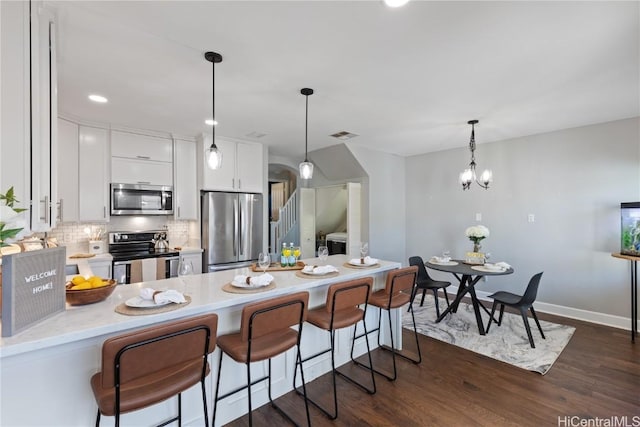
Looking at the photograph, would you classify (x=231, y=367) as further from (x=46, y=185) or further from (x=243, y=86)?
(x=243, y=86)

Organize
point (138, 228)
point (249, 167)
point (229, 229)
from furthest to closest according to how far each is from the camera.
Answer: point (249, 167), point (229, 229), point (138, 228)

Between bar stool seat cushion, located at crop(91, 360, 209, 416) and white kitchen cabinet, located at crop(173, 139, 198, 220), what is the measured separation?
317cm

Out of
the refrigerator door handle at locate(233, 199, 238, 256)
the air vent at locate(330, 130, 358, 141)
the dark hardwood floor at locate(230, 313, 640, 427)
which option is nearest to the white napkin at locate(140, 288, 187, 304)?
the dark hardwood floor at locate(230, 313, 640, 427)

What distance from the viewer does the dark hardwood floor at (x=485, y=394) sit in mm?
2049

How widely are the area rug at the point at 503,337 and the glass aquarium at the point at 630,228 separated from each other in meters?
1.13

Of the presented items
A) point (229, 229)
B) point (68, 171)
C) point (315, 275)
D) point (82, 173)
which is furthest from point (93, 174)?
point (315, 275)

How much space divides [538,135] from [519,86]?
2116 millimetres

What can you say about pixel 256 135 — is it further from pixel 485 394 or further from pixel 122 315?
pixel 485 394

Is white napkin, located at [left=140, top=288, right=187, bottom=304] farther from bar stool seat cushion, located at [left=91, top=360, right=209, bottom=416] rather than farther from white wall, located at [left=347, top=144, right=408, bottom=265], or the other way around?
white wall, located at [left=347, top=144, right=408, bottom=265]

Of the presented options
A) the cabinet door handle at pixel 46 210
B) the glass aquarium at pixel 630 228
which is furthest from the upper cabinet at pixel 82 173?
the glass aquarium at pixel 630 228

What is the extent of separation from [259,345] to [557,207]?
445cm

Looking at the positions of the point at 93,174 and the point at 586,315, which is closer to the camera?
the point at 93,174

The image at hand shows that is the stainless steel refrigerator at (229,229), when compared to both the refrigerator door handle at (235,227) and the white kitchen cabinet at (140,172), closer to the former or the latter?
the refrigerator door handle at (235,227)

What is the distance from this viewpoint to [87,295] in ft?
5.22
